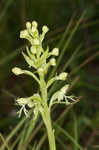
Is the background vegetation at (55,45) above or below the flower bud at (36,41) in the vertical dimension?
above

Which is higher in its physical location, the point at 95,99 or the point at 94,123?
the point at 95,99

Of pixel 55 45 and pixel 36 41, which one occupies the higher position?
pixel 55 45

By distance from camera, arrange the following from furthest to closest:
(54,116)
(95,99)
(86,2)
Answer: (86,2) → (95,99) → (54,116)

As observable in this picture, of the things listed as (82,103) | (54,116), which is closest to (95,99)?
(82,103)

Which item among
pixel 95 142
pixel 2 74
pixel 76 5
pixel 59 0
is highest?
pixel 59 0

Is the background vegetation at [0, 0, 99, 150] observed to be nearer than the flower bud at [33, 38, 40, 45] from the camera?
No

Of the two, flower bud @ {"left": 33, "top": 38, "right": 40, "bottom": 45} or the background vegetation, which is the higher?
the background vegetation

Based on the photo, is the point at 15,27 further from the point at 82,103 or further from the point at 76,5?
the point at 82,103

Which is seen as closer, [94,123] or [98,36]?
[94,123]

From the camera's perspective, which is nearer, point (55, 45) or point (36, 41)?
point (36, 41)

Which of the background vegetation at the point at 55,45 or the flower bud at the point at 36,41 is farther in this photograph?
the background vegetation at the point at 55,45

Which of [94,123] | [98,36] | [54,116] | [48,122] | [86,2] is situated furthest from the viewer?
[86,2]
